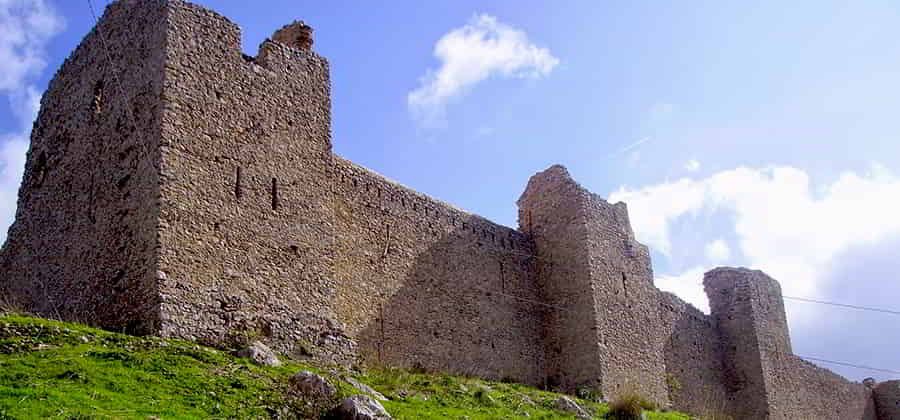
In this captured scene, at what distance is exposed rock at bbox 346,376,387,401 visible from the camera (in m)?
15.7

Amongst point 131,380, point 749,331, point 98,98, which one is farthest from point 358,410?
point 749,331

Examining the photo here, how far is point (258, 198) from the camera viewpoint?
717 inches

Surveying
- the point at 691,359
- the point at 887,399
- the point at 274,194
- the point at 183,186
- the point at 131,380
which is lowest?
the point at 131,380

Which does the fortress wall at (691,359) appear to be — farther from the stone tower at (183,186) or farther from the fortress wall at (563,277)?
the stone tower at (183,186)

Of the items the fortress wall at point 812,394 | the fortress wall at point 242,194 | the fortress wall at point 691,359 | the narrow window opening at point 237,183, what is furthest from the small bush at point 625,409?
the fortress wall at point 812,394

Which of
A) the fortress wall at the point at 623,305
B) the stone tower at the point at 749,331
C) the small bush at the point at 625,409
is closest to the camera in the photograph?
the small bush at the point at 625,409

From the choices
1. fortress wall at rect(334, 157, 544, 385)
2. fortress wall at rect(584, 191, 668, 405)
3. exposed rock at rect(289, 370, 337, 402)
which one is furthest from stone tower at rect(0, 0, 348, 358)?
fortress wall at rect(584, 191, 668, 405)

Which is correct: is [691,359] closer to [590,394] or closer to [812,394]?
[812,394]

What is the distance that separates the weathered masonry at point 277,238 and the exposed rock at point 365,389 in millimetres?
1524

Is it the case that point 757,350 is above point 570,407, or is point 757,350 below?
above

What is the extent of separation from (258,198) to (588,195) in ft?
38.8

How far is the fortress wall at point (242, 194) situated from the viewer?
1662 cm

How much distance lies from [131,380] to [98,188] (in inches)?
262

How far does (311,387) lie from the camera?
14.3 meters
